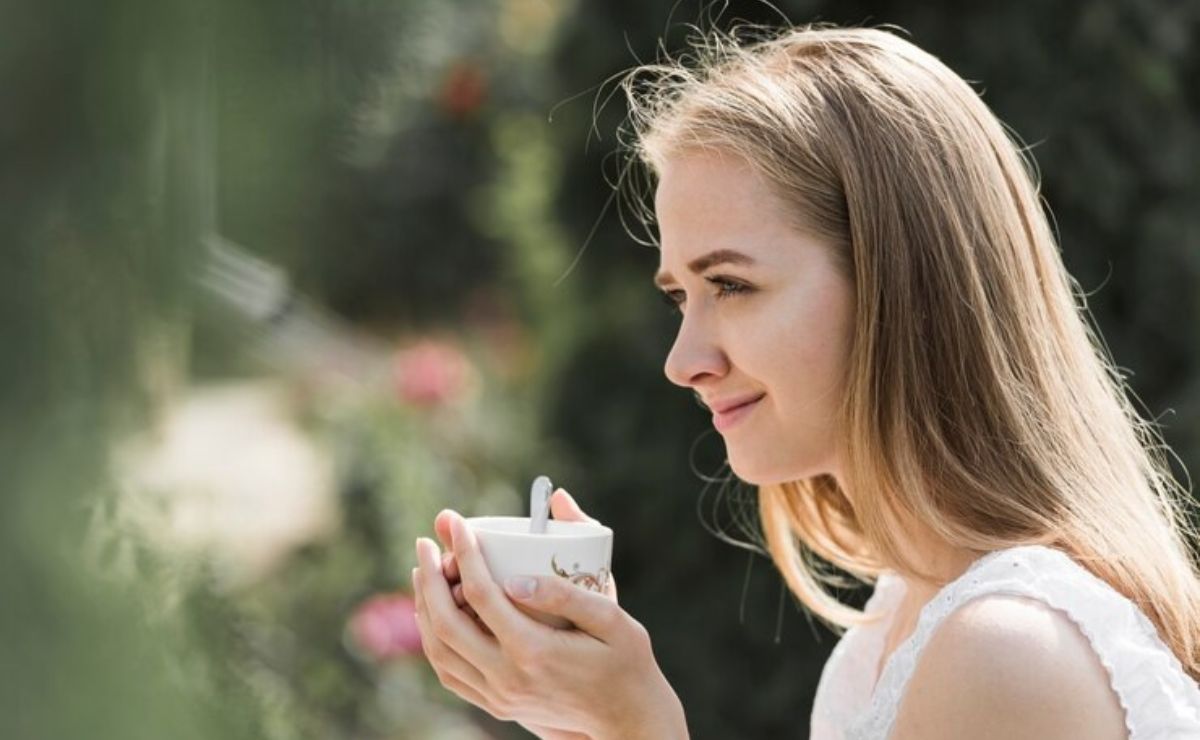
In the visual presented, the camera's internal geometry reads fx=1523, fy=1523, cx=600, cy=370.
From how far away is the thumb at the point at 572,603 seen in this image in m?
1.24

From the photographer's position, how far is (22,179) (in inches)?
34.2

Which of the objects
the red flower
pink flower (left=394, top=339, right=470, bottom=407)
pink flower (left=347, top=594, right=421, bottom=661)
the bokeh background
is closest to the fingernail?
the bokeh background

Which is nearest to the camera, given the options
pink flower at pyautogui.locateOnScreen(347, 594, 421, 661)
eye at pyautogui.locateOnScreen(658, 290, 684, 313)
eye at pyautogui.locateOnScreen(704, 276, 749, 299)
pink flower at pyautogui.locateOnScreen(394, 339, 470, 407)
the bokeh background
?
the bokeh background

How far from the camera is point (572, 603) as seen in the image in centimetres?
125

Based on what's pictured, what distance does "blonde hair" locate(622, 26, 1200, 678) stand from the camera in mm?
1384

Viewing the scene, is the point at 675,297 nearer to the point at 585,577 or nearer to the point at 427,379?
the point at 585,577

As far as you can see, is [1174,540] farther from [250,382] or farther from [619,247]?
[619,247]

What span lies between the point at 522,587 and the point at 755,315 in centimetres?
35

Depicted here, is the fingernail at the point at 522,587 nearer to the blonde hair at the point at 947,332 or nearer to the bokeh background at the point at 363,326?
the bokeh background at the point at 363,326

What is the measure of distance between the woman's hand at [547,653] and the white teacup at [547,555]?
0.5 inches

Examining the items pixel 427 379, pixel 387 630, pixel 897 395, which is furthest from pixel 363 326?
pixel 897 395

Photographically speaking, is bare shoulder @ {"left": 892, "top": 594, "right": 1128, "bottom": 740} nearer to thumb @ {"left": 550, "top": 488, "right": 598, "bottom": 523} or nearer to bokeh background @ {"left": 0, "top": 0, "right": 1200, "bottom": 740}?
thumb @ {"left": 550, "top": 488, "right": 598, "bottom": 523}

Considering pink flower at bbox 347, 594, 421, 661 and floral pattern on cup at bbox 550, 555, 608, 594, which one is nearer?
floral pattern on cup at bbox 550, 555, 608, 594

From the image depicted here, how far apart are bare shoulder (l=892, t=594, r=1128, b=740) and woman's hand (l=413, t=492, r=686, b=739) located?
219 millimetres
